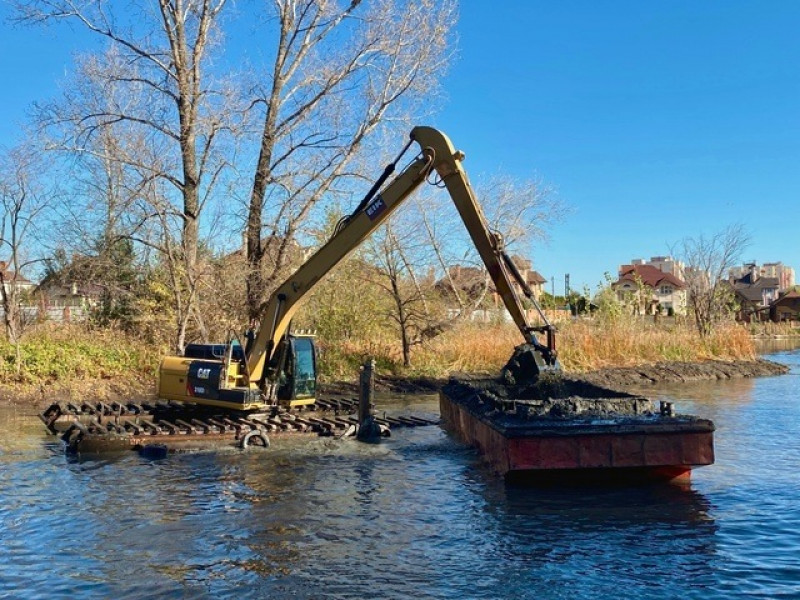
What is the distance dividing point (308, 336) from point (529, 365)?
469 centimetres

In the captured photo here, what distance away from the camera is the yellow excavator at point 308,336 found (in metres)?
13.9

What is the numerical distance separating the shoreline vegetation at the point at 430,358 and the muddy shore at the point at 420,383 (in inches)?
1.2

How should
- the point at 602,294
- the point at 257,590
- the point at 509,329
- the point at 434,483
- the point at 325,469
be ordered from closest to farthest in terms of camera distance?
1. the point at 257,590
2. the point at 434,483
3. the point at 325,469
4. the point at 509,329
5. the point at 602,294

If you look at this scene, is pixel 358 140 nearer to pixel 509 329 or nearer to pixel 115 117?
pixel 115 117

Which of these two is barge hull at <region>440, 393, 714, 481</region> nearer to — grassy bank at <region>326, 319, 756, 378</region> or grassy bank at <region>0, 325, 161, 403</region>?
grassy bank at <region>0, 325, 161, 403</region>

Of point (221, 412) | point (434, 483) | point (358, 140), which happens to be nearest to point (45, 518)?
point (434, 483)

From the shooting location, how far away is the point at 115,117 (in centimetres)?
2331

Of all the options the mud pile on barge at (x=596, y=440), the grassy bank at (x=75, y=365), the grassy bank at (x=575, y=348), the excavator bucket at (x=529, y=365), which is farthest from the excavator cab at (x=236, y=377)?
the grassy bank at (x=575, y=348)

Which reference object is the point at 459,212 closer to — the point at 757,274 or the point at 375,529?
the point at 375,529

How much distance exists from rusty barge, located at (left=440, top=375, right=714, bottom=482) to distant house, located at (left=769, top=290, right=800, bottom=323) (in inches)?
3162

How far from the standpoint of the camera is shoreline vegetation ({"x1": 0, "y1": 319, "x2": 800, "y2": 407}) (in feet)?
70.0

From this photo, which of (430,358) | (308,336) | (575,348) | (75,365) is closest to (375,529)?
(308,336)

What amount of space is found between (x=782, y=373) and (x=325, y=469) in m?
25.8

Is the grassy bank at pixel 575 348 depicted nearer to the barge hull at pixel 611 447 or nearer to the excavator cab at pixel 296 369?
the excavator cab at pixel 296 369
